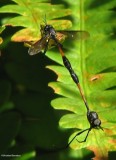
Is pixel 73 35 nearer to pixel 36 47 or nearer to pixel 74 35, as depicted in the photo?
pixel 74 35

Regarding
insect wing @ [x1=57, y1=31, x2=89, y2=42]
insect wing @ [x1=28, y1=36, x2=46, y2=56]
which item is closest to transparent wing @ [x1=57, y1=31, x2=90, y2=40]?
insect wing @ [x1=57, y1=31, x2=89, y2=42]

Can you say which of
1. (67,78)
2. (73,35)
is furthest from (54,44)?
(67,78)

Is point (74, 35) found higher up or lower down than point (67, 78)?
higher up

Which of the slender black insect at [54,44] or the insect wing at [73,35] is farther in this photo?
the insect wing at [73,35]

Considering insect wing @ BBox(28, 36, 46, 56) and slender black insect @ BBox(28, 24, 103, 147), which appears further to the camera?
insect wing @ BBox(28, 36, 46, 56)

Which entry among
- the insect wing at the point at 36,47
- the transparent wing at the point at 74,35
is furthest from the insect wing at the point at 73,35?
the insect wing at the point at 36,47

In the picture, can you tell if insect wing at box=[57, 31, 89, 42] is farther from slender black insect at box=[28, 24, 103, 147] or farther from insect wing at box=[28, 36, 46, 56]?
insect wing at box=[28, 36, 46, 56]

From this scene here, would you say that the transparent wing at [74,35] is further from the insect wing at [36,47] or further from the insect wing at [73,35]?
the insect wing at [36,47]

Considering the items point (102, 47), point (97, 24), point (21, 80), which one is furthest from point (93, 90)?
point (21, 80)

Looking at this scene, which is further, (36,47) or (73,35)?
(73,35)
